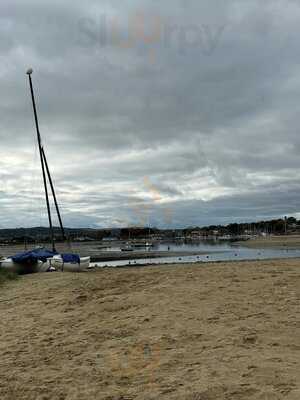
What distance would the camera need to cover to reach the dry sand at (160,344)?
17.8ft

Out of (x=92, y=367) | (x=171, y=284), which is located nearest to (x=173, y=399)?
(x=92, y=367)

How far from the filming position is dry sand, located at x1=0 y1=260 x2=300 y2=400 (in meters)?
5.42

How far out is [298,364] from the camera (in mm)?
5660

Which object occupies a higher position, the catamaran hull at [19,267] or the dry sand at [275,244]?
the catamaran hull at [19,267]

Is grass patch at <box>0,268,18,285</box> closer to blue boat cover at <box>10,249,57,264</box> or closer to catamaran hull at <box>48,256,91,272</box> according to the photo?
blue boat cover at <box>10,249,57,264</box>

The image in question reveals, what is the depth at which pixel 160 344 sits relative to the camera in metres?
7.28

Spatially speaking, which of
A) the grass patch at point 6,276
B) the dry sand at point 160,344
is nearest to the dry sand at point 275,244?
the grass patch at point 6,276

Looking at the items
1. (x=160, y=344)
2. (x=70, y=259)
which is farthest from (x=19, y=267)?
(x=160, y=344)

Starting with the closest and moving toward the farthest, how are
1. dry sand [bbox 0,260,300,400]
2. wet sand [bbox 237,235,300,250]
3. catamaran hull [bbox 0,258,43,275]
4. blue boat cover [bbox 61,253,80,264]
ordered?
dry sand [bbox 0,260,300,400], catamaran hull [bbox 0,258,43,275], blue boat cover [bbox 61,253,80,264], wet sand [bbox 237,235,300,250]

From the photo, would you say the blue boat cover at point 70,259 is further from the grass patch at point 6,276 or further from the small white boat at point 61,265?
the grass patch at point 6,276

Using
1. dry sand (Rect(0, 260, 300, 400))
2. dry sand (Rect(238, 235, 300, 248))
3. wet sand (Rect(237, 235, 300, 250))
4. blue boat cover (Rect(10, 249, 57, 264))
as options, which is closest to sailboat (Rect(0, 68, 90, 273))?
blue boat cover (Rect(10, 249, 57, 264))

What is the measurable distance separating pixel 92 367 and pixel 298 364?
299cm

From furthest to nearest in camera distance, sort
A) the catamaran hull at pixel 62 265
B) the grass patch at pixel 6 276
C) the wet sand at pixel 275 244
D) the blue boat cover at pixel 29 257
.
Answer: the wet sand at pixel 275 244
the catamaran hull at pixel 62 265
the blue boat cover at pixel 29 257
the grass patch at pixel 6 276

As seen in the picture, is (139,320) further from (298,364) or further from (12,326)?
(298,364)
